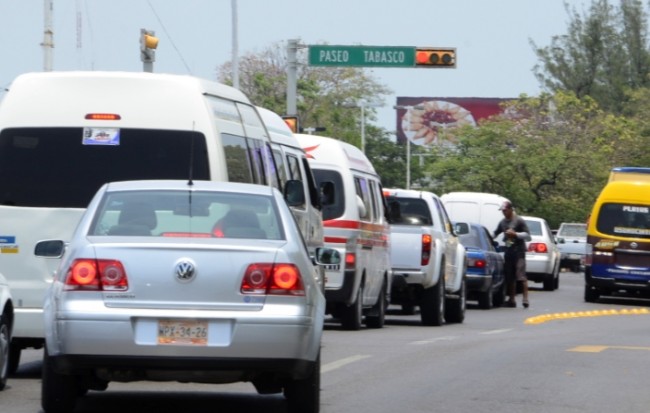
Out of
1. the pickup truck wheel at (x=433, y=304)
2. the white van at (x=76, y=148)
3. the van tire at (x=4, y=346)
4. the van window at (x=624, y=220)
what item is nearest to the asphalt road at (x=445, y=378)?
the van tire at (x=4, y=346)

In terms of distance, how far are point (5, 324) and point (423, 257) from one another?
10.3 m

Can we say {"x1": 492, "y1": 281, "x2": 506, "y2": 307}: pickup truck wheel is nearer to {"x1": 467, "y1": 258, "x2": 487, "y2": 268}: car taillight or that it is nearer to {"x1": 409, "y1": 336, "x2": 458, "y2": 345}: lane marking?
{"x1": 467, "y1": 258, "x2": 487, "y2": 268}: car taillight

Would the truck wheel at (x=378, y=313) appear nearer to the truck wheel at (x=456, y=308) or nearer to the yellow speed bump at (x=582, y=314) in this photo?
the truck wheel at (x=456, y=308)

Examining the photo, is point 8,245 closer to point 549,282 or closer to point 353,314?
point 353,314

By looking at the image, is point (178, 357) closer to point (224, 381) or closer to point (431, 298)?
point (224, 381)

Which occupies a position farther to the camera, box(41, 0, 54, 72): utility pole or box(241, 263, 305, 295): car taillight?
box(41, 0, 54, 72): utility pole

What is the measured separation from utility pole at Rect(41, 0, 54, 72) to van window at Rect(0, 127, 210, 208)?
21.4 m

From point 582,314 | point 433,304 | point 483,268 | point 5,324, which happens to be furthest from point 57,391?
point 582,314

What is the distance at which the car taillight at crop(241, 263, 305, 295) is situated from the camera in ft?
31.8

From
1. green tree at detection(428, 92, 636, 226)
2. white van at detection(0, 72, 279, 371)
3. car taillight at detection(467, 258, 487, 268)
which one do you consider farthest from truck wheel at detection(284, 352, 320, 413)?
green tree at detection(428, 92, 636, 226)

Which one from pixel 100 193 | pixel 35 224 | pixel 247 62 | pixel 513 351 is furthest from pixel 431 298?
pixel 247 62

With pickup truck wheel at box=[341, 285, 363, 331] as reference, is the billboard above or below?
above

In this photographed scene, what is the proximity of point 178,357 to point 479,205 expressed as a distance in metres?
28.2

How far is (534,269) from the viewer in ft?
123
